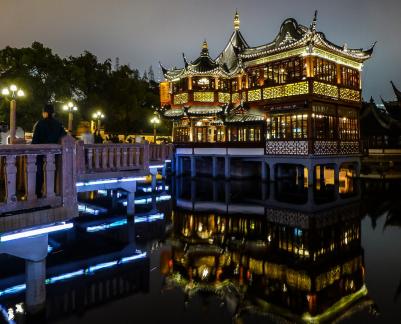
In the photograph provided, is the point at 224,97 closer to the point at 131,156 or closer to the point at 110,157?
the point at 131,156

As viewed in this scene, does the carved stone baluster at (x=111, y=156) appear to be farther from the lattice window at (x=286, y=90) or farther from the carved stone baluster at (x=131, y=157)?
the lattice window at (x=286, y=90)

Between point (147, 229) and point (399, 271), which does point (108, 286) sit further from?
point (399, 271)

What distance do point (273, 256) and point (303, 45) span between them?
1615cm

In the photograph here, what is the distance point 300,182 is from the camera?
25344mm

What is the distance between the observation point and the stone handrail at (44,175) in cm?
549

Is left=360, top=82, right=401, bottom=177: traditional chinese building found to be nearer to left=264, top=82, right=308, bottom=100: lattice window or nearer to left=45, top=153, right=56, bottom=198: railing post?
left=264, top=82, right=308, bottom=100: lattice window

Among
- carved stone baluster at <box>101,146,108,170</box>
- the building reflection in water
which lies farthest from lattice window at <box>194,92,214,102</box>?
carved stone baluster at <box>101,146,108,170</box>

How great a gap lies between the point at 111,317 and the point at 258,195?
1456cm

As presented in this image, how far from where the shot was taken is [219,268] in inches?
351

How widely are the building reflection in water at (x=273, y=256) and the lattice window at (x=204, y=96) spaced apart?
14.9m

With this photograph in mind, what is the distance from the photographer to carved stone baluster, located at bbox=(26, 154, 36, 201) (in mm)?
5695

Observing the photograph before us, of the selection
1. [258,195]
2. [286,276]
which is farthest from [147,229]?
[258,195]

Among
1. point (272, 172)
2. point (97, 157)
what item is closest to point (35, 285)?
point (97, 157)

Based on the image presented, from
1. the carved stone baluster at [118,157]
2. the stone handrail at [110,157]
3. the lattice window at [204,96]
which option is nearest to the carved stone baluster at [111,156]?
the stone handrail at [110,157]
